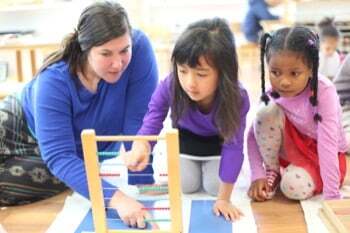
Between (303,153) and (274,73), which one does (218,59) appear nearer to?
(274,73)

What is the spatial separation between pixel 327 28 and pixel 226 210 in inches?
55.2

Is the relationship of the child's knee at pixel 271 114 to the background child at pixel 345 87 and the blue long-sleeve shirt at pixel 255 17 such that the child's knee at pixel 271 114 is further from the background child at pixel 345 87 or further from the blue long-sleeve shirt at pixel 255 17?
the blue long-sleeve shirt at pixel 255 17

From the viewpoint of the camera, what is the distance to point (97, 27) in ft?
3.23

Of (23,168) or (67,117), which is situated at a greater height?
(67,117)

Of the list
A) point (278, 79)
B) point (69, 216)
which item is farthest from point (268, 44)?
point (69, 216)

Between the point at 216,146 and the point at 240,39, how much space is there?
66.2 inches

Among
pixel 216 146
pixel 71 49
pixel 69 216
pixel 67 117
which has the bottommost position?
pixel 69 216

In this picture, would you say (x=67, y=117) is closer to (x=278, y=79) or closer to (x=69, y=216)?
(x=69, y=216)

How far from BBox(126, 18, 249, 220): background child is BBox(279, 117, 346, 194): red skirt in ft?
0.57

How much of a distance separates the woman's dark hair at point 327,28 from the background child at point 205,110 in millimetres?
1130

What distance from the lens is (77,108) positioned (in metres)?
1.12

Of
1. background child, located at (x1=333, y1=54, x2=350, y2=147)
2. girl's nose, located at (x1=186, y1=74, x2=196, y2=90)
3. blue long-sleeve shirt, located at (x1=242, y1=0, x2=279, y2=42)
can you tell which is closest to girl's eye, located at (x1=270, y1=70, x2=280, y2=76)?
girl's nose, located at (x1=186, y1=74, x2=196, y2=90)

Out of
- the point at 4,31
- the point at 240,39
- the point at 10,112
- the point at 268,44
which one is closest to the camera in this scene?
the point at 268,44

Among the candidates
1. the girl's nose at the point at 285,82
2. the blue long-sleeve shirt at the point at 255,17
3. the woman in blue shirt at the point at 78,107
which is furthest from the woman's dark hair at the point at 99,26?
the blue long-sleeve shirt at the point at 255,17
